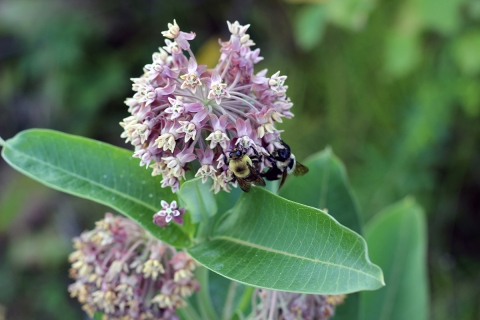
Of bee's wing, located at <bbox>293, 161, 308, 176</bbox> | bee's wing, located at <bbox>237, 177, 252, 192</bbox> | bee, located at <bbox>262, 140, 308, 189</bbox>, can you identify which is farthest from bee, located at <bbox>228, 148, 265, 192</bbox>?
bee's wing, located at <bbox>293, 161, 308, 176</bbox>

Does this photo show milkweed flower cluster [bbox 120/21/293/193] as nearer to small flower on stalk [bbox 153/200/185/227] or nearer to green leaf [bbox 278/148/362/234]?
small flower on stalk [bbox 153/200/185/227]

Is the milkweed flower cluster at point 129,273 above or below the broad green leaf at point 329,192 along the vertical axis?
below

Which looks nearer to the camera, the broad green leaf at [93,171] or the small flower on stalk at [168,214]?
the small flower on stalk at [168,214]

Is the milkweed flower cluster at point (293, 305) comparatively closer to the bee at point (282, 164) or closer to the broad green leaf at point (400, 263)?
the bee at point (282, 164)

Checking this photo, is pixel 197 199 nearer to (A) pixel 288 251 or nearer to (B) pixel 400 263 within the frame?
(A) pixel 288 251

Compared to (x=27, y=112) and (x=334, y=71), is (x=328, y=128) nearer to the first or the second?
(x=334, y=71)

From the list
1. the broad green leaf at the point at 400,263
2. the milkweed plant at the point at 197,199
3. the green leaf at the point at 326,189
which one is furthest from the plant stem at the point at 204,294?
the broad green leaf at the point at 400,263
